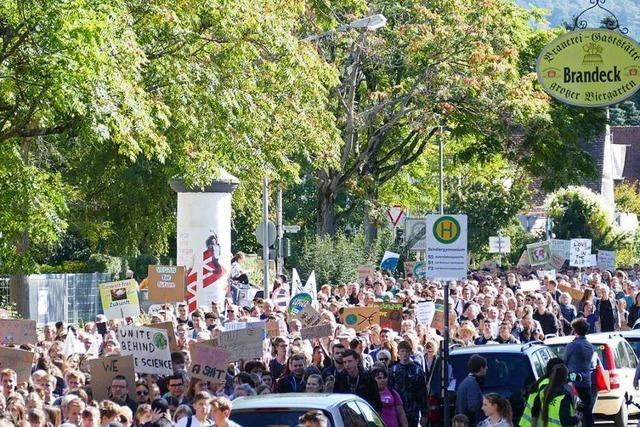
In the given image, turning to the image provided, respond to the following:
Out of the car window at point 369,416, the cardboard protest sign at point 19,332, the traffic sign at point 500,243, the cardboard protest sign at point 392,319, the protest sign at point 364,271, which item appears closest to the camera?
the car window at point 369,416

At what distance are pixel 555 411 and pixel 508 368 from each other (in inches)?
144

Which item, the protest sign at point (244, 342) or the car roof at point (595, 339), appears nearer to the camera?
the protest sign at point (244, 342)

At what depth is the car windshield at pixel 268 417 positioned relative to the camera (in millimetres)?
12047

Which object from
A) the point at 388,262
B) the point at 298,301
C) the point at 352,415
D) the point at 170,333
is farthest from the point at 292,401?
the point at 388,262

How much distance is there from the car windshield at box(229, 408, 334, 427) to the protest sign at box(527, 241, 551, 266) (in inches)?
1265

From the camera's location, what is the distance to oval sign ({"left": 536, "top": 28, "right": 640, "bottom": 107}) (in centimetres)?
1496

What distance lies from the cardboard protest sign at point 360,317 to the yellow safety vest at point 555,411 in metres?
9.99

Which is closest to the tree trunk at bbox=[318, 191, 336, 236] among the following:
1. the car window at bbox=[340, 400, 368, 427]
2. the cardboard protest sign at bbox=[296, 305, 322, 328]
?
the cardboard protest sign at bbox=[296, 305, 322, 328]

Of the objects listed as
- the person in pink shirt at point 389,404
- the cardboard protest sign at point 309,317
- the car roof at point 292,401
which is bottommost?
the person in pink shirt at point 389,404

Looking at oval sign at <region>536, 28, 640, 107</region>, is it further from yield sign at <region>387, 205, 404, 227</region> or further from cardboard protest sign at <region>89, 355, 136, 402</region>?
yield sign at <region>387, 205, 404, 227</region>

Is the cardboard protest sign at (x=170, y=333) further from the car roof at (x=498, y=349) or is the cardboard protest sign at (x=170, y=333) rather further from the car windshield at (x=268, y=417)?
the car windshield at (x=268, y=417)

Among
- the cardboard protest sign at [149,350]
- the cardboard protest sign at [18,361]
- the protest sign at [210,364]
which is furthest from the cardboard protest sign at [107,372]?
the cardboard protest sign at [149,350]

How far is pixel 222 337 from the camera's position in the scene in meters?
17.9

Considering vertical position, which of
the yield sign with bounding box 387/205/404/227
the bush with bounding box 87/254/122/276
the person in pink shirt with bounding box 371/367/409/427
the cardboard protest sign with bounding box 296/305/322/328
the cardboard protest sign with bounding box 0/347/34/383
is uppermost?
the yield sign with bounding box 387/205/404/227
